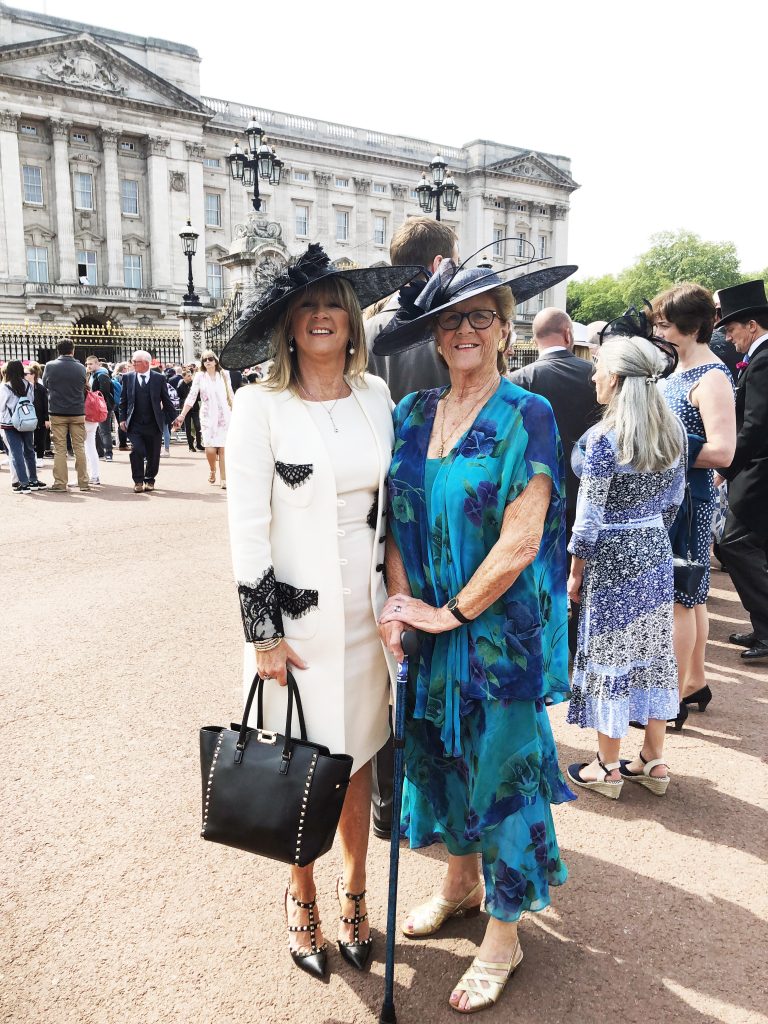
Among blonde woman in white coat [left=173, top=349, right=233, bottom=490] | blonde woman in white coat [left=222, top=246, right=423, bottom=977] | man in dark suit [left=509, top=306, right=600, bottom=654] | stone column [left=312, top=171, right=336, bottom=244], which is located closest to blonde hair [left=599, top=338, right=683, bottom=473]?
man in dark suit [left=509, top=306, right=600, bottom=654]

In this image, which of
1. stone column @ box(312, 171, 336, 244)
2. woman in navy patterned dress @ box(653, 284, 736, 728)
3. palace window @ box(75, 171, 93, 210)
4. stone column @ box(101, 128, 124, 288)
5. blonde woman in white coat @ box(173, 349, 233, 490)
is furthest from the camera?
stone column @ box(312, 171, 336, 244)

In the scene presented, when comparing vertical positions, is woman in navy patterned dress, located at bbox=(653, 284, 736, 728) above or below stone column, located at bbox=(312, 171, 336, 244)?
below

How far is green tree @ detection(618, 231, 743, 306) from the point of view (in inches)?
2825

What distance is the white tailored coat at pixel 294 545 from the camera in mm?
2271

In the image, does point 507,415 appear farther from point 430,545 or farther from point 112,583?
point 112,583

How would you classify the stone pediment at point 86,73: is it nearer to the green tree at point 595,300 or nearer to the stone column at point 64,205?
the stone column at point 64,205

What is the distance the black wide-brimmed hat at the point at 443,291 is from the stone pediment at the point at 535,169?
2338 inches

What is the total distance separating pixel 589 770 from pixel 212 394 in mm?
9419

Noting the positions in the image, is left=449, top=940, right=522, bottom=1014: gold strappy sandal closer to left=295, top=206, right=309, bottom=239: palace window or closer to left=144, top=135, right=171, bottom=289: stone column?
left=144, top=135, right=171, bottom=289: stone column

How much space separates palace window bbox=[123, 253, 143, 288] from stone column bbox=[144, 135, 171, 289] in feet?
3.52

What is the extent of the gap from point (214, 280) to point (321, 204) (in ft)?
32.4

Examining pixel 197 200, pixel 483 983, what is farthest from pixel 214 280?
pixel 483 983

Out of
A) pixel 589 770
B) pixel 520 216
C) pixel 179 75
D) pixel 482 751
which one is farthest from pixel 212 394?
pixel 520 216

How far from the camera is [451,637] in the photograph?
232 centimetres
